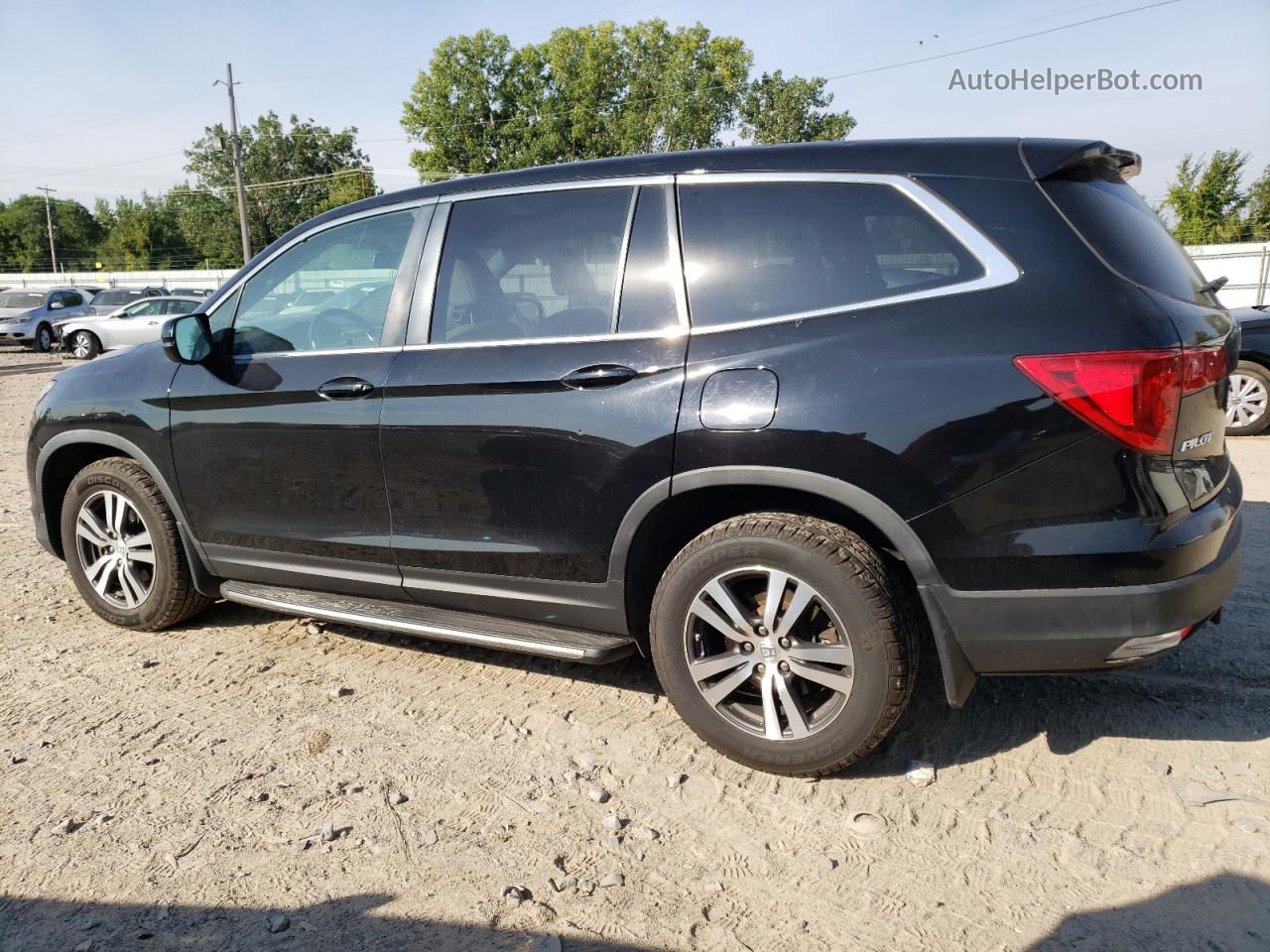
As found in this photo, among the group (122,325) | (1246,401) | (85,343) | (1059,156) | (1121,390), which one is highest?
(1059,156)

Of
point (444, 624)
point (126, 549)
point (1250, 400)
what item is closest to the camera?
point (444, 624)

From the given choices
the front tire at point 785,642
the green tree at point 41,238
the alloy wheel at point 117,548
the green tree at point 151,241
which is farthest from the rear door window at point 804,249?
the green tree at point 41,238

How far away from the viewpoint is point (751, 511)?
3102mm

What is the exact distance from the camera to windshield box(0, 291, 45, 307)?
81.0ft

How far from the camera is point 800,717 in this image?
9.64 feet

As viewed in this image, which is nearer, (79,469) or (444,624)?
(444,624)

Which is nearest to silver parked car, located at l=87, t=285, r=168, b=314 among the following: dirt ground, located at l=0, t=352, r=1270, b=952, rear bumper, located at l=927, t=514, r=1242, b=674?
dirt ground, located at l=0, t=352, r=1270, b=952

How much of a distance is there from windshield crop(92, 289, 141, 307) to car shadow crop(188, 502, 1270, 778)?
2379cm

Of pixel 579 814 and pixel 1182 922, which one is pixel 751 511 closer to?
pixel 579 814

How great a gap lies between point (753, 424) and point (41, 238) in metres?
115

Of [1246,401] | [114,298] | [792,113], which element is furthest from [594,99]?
[1246,401]

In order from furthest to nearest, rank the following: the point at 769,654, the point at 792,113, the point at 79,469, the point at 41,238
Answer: the point at 41,238 → the point at 792,113 → the point at 79,469 → the point at 769,654

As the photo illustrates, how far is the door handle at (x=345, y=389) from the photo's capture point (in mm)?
3582

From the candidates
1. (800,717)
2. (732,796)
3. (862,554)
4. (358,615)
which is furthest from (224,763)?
(862,554)
